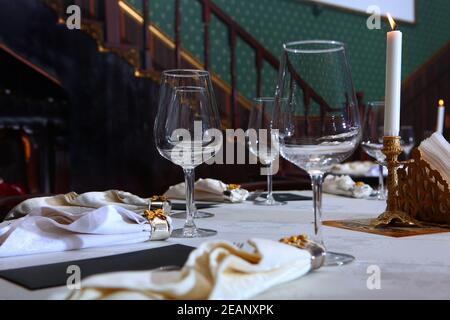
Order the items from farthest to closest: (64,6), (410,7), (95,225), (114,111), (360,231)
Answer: (410,7) < (114,111) < (64,6) < (360,231) < (95,225)

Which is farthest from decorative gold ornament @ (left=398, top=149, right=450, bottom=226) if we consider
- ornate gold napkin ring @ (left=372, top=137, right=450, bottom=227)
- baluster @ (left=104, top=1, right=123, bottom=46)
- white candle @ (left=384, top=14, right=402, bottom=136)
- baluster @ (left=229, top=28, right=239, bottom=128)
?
baluster @ (left=229, top=28, right=239, bottom=128)

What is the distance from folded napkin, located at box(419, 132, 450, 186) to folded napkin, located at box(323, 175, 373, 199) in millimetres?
453

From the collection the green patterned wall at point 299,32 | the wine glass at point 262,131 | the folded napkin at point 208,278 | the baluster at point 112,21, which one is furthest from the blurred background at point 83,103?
the folded napkin at point 208,278

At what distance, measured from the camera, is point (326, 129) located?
2.37ft

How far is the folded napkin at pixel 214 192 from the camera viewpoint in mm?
1430

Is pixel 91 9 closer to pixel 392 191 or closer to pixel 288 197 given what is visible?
pixel 288 197

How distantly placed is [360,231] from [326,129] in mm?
318

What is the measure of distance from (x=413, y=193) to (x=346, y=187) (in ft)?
1.60

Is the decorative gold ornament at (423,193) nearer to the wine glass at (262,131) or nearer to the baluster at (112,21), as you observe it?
the wine glass at (262,131)

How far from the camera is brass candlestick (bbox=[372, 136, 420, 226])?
1020 millimetres

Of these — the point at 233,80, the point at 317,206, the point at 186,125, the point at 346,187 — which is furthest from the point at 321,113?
the point at 233,80

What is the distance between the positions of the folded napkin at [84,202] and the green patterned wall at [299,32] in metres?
3.83

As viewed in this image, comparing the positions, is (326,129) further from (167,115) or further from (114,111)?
(114,111)

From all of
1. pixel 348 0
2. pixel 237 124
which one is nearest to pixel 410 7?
pixel 348 0
